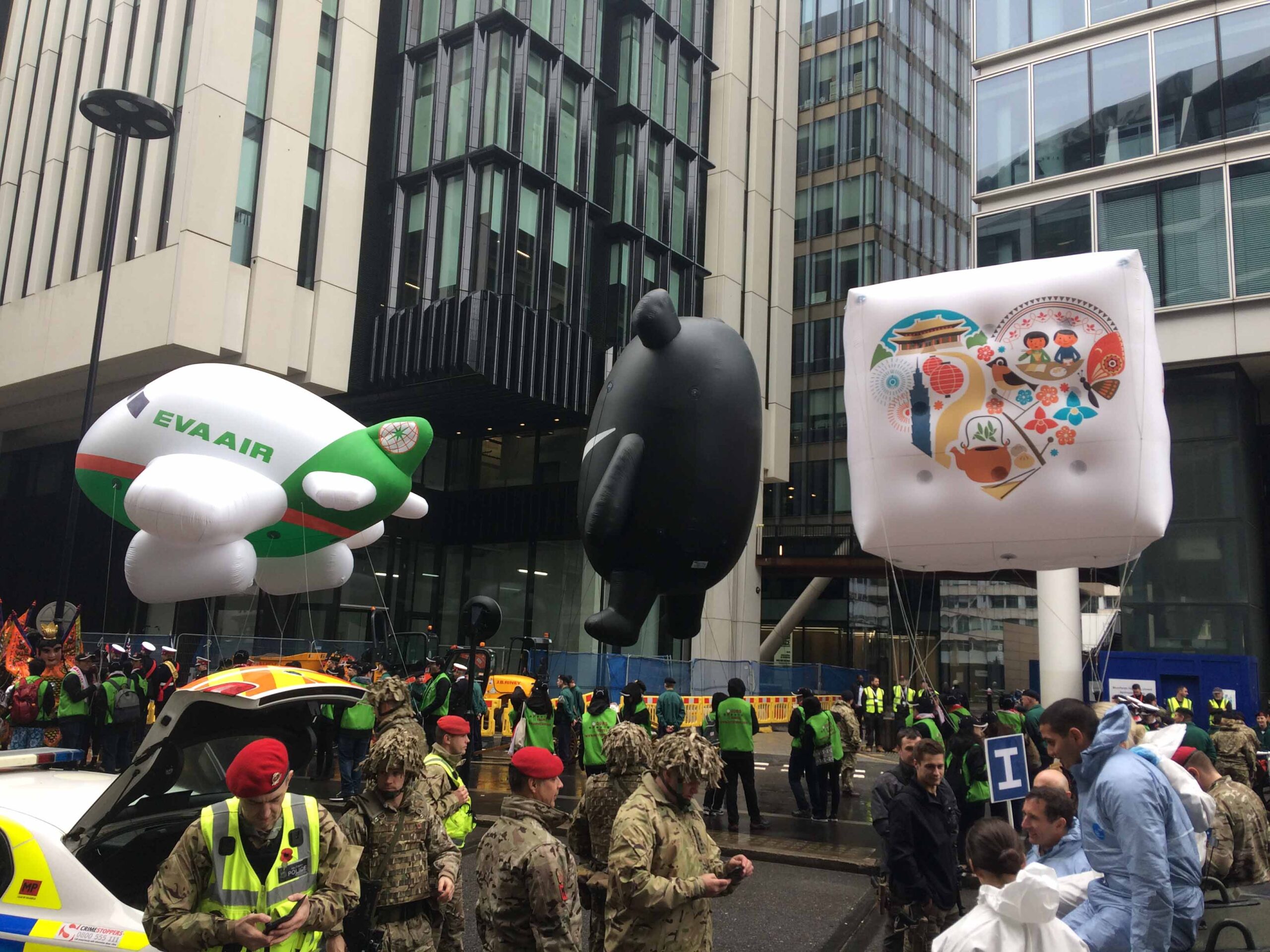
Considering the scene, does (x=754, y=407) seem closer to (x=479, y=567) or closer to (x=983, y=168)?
(x=983, y=168)

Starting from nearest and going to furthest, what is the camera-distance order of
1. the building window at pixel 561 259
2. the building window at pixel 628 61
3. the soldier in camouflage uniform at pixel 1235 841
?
the soldier in camouflage uniform at pixel 1235 841 < the building window at pixel 561 259 < the building window at pixel 628 61

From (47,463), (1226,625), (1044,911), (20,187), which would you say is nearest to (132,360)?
(20,187)

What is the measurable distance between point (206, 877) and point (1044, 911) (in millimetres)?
2738

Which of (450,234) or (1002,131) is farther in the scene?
(1002,131)

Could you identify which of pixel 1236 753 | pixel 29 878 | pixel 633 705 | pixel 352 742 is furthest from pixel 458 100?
pixel 29 878

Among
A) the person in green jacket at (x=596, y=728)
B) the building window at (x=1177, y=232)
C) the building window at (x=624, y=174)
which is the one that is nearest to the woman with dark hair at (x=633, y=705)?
the person in green jacket at (x=596, y=728)

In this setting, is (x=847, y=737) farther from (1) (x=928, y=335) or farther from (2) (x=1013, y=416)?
(1) (x=928, y=335)

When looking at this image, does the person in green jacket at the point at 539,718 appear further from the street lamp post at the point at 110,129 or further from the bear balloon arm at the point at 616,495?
the street lamp post at the point at 110,129

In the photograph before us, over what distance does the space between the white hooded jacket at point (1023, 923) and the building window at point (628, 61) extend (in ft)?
93.7

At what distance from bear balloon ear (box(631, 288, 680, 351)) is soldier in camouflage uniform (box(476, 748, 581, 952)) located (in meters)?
3.54

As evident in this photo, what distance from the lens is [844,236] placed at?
140ft

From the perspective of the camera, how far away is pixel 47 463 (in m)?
30.9

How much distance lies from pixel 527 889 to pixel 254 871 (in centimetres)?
111

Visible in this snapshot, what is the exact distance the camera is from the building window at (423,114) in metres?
26.1
